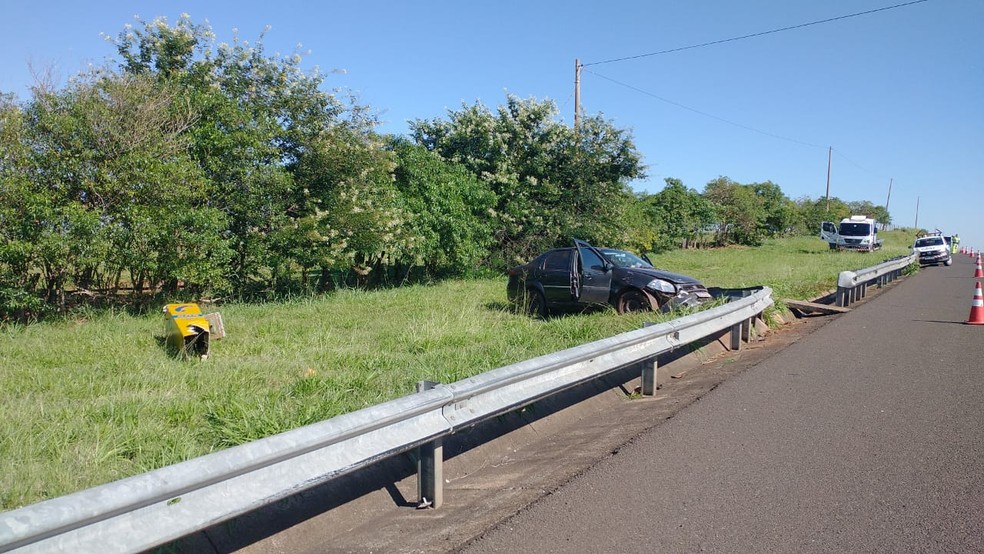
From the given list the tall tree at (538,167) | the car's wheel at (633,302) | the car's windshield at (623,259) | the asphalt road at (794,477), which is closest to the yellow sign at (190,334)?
the asphalt road at (794,477)

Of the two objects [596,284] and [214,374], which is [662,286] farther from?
[214,374]

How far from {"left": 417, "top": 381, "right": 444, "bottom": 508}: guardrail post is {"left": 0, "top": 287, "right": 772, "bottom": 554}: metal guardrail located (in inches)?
0.4

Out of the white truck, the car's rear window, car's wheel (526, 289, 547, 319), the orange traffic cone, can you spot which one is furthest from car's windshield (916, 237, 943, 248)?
car's wheel (526, 289, 547, 319)

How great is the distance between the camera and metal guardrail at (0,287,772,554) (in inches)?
96.8

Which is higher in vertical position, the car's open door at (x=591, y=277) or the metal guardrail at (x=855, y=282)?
the car's open door at (x=591, y=277)

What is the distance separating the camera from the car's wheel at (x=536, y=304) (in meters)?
13.1

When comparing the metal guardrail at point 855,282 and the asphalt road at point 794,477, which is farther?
the metal guardrail at point 855,282

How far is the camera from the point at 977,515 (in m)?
3.82

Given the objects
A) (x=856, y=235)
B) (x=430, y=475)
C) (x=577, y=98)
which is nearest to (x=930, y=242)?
(x=856, y=235)

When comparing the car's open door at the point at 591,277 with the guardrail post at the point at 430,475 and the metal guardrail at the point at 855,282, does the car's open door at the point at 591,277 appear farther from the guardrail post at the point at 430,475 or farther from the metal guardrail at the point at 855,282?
the guardrail post at the point at 430,475

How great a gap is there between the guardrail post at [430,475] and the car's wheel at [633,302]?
24.2 ft

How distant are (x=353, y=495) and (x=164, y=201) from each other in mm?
10201

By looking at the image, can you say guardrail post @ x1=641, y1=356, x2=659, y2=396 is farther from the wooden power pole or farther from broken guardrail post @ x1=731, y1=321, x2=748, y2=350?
the wooden power pole

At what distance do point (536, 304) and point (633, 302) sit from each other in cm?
242
